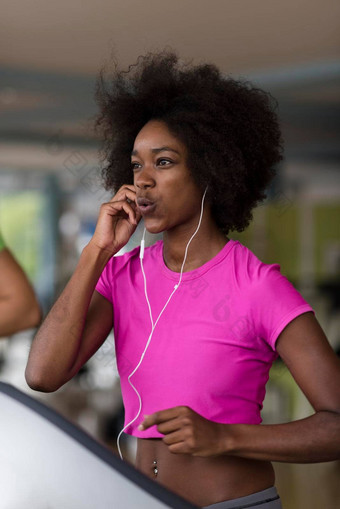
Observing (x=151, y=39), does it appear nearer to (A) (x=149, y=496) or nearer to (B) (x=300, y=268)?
(B) (x=300, y=268)

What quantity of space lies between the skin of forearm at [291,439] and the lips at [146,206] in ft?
1.46

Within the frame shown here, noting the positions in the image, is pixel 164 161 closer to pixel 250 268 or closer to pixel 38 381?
pixel 250 268

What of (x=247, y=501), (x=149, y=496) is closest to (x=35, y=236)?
(x=247, y=501)

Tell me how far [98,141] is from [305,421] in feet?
9.81

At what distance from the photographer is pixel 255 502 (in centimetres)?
136

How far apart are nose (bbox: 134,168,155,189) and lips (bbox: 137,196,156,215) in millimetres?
25

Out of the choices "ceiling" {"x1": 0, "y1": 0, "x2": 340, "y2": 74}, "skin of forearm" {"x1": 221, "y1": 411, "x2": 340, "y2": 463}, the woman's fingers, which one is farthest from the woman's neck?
"ceiling" {"x1": 0, "y1": 0, "x2": 340, "y2": 74}

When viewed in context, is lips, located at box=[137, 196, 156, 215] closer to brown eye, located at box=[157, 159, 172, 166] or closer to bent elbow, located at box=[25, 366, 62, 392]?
brown eye, located at box=[157, 159, 172, 166]

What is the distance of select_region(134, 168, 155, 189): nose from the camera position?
1423 millimetres

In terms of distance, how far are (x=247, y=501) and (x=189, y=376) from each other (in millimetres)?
248

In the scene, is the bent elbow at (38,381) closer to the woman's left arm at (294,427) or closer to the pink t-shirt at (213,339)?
the pink t-shirt at (213,339)

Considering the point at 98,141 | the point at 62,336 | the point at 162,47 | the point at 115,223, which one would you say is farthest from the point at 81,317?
the point at 98,141

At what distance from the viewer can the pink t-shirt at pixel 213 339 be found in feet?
4.40

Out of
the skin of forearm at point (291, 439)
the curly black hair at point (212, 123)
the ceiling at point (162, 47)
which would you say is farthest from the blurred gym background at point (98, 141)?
the skin of forearm at point (291, 439)
